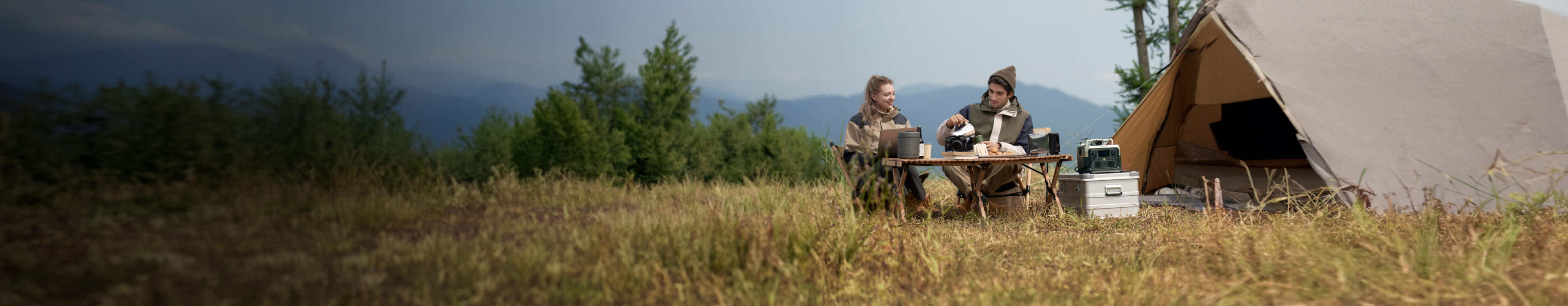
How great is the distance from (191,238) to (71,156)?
0.36m

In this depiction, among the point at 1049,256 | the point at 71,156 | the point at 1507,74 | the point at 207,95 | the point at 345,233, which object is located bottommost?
the point at 1049,256

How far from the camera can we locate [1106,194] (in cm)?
423

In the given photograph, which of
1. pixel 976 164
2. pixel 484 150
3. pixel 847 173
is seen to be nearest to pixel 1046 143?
pixel 976 164

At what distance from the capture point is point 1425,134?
3.87 m

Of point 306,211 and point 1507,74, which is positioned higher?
point 1507,74

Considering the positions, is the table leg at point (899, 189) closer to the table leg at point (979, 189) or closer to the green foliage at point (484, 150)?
the table leg at point (979, 189)

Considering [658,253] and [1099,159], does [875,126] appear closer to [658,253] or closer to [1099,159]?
[1099,159]

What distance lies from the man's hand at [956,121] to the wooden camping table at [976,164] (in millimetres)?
241

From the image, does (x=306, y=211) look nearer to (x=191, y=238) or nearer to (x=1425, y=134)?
(x=191, y=238)

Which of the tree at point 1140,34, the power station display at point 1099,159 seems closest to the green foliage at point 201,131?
the power station display at point 1099,159

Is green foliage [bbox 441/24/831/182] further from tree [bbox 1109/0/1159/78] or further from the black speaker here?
tree [bbox 1109/0/1159/78]

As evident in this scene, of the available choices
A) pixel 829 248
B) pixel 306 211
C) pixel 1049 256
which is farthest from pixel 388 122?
pixel 1049 256

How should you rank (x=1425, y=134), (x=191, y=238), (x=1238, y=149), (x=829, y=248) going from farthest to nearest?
1. (x=1238, y=149)
2. (x=1425, y=134)
3. (x=829, y=248)
4. (x=191, y=238)

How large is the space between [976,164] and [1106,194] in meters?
A: 0.91
